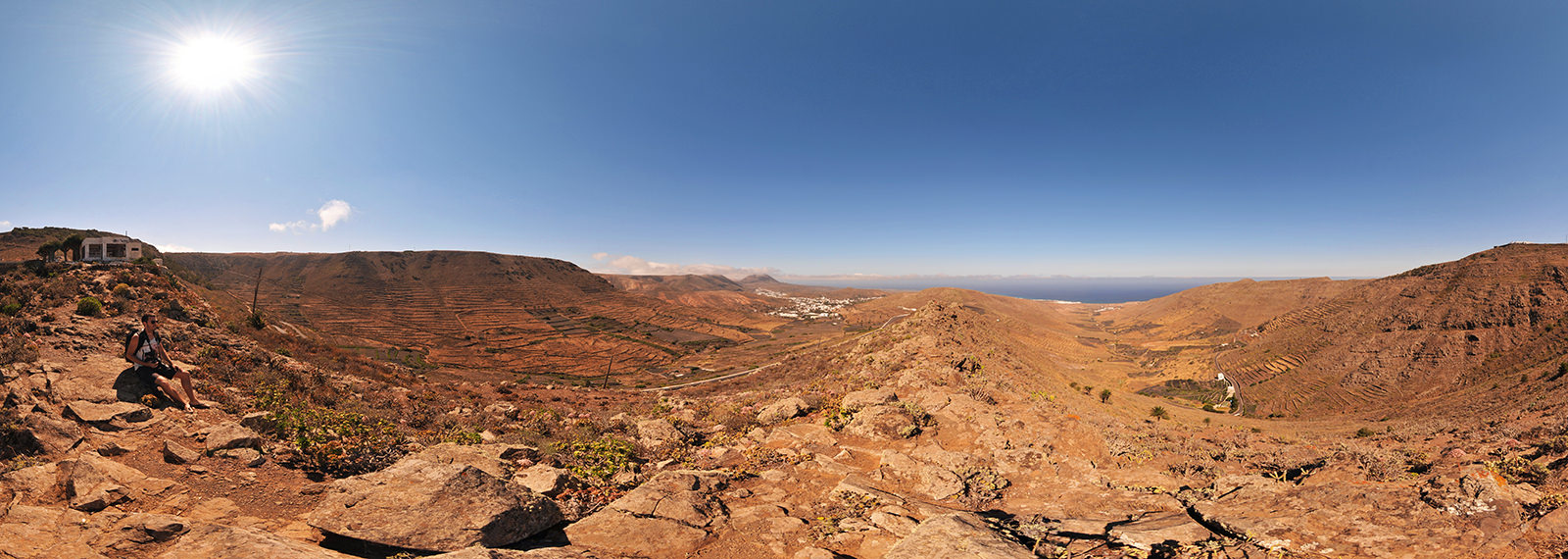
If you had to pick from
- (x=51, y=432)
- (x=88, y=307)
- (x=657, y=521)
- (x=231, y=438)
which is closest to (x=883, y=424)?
(x=657, y=521)

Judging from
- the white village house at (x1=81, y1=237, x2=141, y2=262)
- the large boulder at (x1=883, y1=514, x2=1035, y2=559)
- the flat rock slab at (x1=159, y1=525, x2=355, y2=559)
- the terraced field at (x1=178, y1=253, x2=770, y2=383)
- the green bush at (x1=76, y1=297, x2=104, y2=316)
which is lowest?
the terraced field at (x1=178, y1=253, x2=770, y2=383)

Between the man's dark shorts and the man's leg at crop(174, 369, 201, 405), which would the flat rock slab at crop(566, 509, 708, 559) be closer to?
the man's leg at crop(174, 369, 201, 405)

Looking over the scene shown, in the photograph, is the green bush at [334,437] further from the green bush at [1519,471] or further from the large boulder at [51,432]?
the green bush at [1519,471]

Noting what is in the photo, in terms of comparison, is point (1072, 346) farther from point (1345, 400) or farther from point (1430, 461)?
point (1430, 461)

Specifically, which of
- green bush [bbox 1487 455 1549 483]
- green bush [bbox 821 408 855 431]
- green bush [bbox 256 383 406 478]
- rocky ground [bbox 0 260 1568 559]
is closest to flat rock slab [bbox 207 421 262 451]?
rocky ground [bbox 0 260 1568 559]

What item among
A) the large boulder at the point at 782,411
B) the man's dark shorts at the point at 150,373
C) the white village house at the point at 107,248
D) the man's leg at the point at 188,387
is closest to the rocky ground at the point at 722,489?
the man's dark shorts at the point at 150,373

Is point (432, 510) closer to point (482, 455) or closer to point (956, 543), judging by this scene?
point (482, 455)
